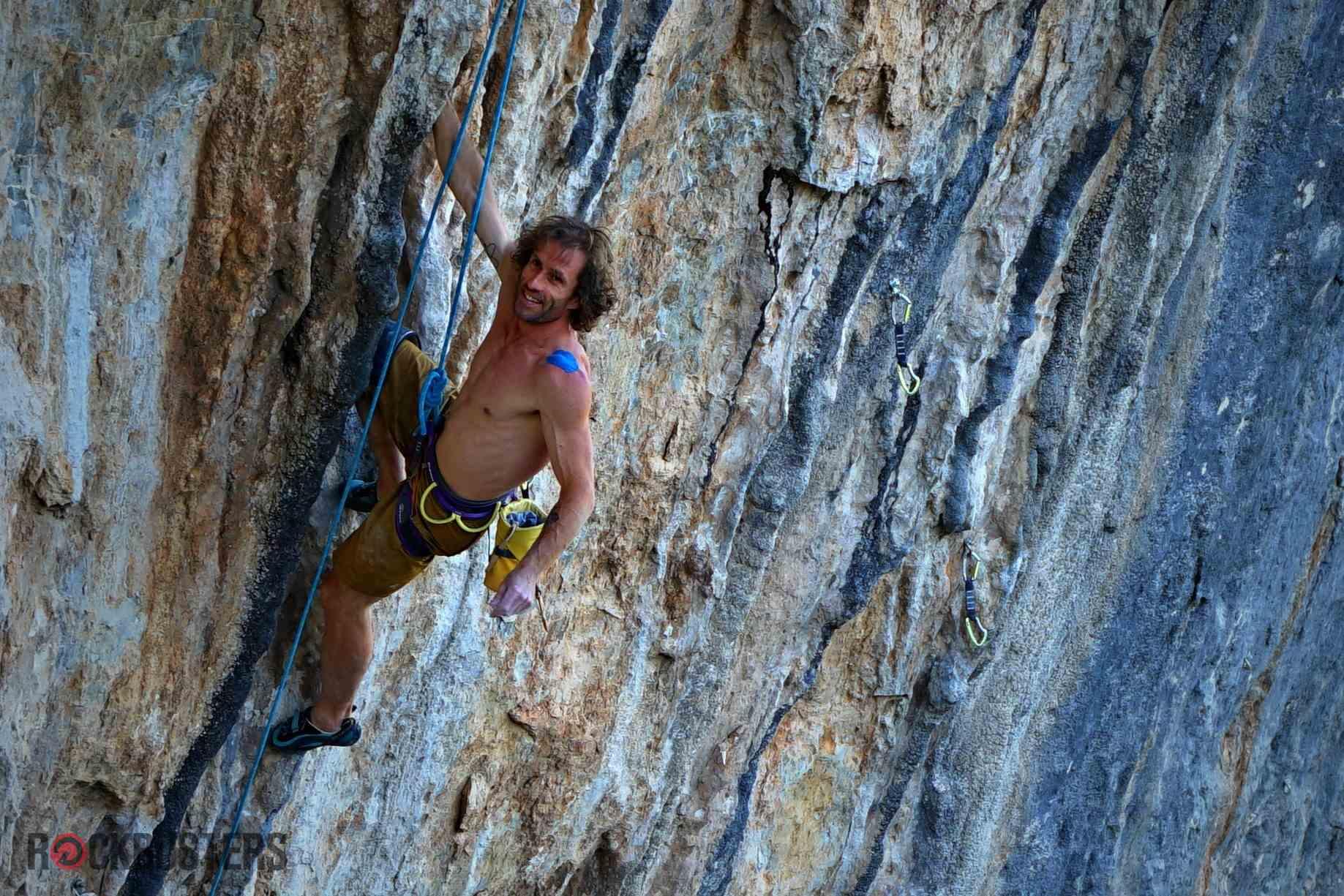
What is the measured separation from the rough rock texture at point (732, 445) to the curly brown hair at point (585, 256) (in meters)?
0.40

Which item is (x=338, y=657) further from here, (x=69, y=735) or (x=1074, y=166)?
(x=1074, y=166)

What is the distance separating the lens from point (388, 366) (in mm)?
3875

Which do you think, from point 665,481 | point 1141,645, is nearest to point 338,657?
point 665,481

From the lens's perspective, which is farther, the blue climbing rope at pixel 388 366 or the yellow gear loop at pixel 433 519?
the yellow gear loop at pixel 433 519

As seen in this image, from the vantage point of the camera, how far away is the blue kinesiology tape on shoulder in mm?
3555

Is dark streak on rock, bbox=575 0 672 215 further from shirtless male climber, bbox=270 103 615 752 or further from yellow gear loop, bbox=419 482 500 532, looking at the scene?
yellow gear loop, bbox=419 482 500 532

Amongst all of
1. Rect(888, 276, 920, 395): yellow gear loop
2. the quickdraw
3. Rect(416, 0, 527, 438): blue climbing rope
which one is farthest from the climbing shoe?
the quickdraw

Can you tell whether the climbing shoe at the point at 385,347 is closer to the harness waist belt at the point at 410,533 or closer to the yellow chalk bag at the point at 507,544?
Result: the harness waist belt at the point at 410,533

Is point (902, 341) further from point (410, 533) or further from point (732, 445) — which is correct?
point (410, 533)

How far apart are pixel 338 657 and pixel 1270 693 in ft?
23.8

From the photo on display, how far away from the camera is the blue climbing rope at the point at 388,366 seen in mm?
3629

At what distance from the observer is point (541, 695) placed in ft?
17.1

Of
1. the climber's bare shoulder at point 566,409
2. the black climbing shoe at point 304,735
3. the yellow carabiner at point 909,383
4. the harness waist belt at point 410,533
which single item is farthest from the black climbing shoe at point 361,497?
the yellow carabiner at point 909,383

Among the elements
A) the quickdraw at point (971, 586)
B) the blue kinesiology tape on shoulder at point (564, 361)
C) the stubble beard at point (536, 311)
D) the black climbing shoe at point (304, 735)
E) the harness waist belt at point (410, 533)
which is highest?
the stubble beard at point (536, 311)
